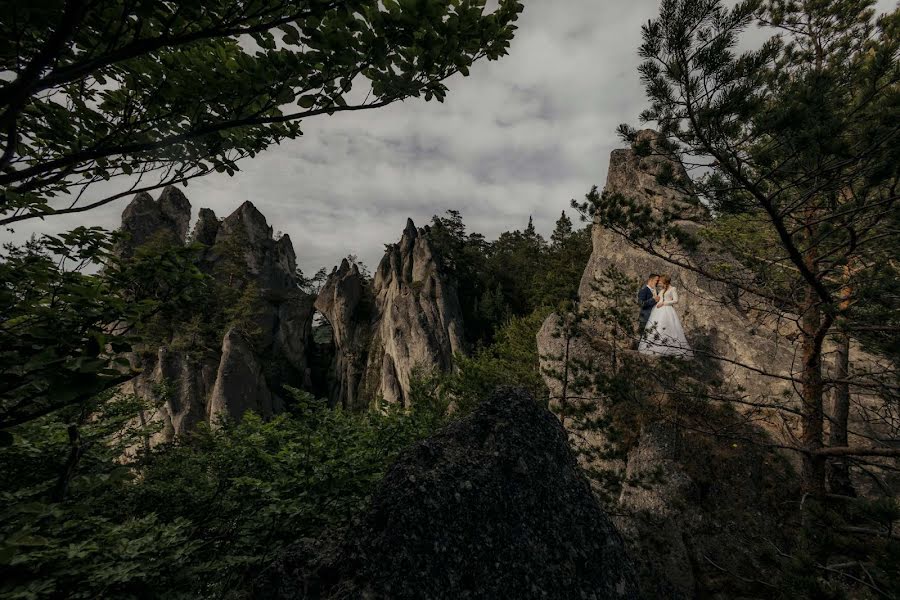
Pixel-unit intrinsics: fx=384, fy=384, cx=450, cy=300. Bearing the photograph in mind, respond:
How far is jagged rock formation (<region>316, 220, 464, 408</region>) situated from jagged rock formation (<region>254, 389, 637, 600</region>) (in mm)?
25764

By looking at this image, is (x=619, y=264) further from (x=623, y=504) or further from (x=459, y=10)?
(x=459, y=10)

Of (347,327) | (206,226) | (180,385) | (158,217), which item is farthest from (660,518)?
(158,217)

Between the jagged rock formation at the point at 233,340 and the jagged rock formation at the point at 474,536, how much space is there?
79.7 ft

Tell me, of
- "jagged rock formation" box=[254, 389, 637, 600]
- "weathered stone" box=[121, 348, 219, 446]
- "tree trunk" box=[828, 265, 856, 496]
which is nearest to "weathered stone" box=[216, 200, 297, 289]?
"weathered stone" box=[121, 348, 219, 446]

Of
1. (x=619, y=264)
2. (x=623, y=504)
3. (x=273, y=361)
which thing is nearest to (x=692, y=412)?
(x=623, y=504)

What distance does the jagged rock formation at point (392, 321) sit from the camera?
30859 mm

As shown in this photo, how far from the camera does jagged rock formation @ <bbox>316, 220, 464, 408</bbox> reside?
30859 mm

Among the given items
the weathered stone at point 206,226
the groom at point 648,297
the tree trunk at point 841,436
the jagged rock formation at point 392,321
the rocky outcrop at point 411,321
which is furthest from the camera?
the weathered stone at point 206,226

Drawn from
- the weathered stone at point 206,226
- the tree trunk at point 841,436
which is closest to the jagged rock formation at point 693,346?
the tree trunk at point 841,436

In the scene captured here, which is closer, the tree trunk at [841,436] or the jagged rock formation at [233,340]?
the tree trunk at [841,436]

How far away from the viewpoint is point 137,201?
33.2 meters

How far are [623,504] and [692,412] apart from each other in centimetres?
326

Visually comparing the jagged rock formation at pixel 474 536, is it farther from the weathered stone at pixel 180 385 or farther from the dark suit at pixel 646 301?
the weathered stone at pixel 180 385

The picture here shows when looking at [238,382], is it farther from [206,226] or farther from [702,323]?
[702,323]
